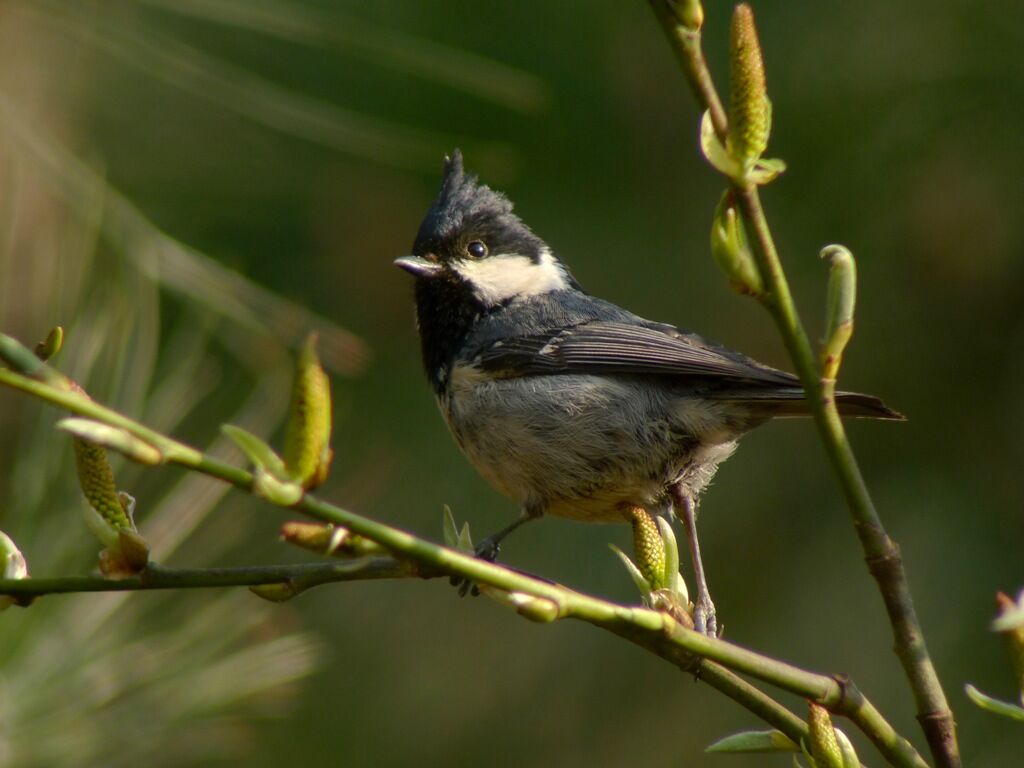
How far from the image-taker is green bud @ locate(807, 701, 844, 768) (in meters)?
1.12

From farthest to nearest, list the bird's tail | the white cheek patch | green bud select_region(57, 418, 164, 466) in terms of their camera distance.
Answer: the white cheek patch
the bird's tail
green bud select_region(57, 418, 164, 466)

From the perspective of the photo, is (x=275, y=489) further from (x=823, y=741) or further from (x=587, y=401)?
(x=587, y=401)

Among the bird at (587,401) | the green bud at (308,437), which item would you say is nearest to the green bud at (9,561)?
the green bud at (308,437)

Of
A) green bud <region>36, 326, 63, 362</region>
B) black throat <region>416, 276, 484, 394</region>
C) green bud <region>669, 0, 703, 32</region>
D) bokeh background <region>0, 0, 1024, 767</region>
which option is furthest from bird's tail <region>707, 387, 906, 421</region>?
green bud <region>36, 326, 63, 362</region>

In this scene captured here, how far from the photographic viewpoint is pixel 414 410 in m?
3.29

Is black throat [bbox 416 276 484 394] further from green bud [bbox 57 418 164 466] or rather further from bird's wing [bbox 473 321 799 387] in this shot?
green bud [bbox 57 418 164 466]

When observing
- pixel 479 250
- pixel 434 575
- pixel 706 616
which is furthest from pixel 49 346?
pixel 479 250

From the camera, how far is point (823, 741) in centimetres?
112

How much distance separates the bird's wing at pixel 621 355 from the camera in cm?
248

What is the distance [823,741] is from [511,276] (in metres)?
2.08

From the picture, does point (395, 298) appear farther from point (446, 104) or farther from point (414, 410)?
point (446, 104)

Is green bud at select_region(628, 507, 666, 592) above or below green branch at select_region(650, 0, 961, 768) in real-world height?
below

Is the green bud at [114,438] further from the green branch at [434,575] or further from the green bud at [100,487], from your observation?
the green bud at [100,487]

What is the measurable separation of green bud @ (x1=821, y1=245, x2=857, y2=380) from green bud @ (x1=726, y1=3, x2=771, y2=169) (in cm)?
13
